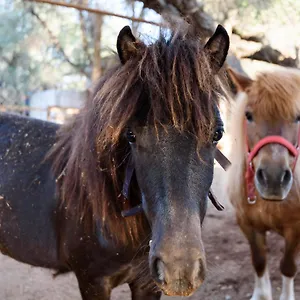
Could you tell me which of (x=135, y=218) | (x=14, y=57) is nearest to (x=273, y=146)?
(x=135, y=218)

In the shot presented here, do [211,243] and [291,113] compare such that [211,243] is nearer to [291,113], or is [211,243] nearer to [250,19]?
[291,113]

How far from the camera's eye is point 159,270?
1347mm

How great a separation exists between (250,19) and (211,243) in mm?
3845

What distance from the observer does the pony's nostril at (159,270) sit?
4.36 feet

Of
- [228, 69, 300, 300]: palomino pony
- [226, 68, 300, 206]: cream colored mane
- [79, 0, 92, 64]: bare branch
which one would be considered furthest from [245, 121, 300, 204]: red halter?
[79, 0, 92, 64]: bare branch

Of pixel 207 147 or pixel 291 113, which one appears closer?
pixel 207 147

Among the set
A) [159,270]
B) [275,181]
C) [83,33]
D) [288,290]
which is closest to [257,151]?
[275,181]

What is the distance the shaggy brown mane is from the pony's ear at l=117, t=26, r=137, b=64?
0.03 m

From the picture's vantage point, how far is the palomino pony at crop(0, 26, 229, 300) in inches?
55.4

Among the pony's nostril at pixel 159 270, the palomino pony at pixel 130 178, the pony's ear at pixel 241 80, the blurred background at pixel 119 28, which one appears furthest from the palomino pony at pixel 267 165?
the pony's nostril at pixel 159 270

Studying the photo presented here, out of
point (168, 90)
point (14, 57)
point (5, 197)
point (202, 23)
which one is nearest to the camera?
point (168, 90)

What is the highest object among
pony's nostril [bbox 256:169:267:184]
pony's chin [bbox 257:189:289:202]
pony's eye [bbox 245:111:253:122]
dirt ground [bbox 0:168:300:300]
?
pony's eye [bbox 245:111:253:122]

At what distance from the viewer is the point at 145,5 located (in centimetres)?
452

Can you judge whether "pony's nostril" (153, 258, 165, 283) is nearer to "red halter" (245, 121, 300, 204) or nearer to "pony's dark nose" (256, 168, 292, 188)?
"pony's dark nose" (256, 168, 292, 188)
